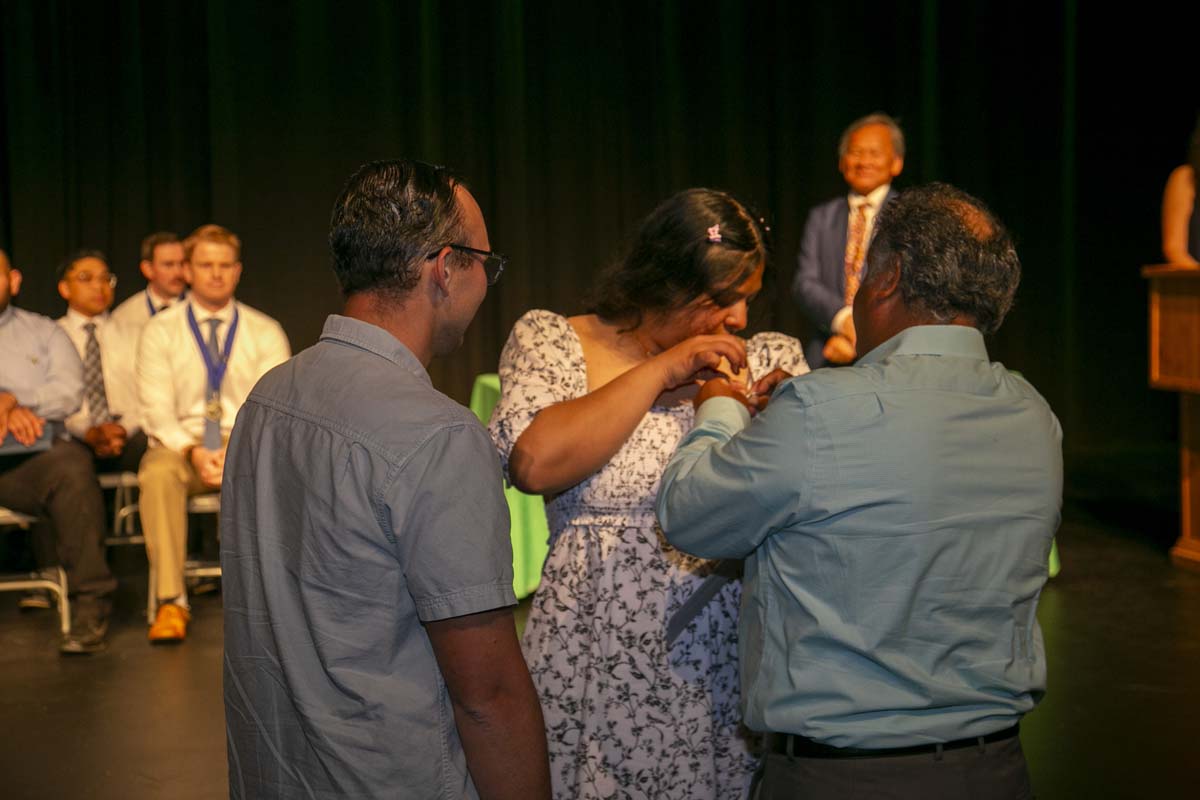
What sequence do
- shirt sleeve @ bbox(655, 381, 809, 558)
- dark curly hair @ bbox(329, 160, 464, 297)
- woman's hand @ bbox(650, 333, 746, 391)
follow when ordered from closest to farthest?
1. dark curly hair @ bbox(329, 160, 464, 297)
2. shirt sleeve @ bbox(655, 381, 809, 558)
3. woman's hand @ bbox(650, 333, 746, 391)

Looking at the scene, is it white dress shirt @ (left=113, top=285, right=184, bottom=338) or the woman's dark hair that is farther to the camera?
white dress shirt @ (left=113, top=285, right=184, bottom=338)

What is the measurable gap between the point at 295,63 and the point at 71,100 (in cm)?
130

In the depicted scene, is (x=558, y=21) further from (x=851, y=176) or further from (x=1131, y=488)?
(x=1131, y=488)

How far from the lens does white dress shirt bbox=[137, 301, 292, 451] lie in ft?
17.7

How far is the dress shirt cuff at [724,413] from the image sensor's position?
5.83ft

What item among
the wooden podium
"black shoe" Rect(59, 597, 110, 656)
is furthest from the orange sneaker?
the wooden podium

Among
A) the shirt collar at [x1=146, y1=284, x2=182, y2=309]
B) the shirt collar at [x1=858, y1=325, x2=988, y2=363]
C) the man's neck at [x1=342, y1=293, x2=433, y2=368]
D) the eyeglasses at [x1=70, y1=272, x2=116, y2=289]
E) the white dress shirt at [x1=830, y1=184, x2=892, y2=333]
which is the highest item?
the white dress shirt at [x1=830, y1=184, x2=892, y2=333]

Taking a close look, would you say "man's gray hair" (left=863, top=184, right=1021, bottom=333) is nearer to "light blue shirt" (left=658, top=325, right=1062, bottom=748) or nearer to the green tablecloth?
"light blue shirt" (left=658, top=325, right=1062, bottom=748)

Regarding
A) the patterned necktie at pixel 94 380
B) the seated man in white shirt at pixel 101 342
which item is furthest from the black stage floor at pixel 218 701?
the seated man in white shirt at pixel 101 342

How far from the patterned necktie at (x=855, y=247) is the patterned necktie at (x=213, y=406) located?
2.75 metres

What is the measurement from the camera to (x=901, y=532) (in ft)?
5.04

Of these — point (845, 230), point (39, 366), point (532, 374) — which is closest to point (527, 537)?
point (845, 230)

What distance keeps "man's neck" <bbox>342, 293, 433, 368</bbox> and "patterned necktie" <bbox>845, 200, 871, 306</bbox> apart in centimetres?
435

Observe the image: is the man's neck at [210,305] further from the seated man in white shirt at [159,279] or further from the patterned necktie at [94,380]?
the seated man in white shirt at [159,279]
